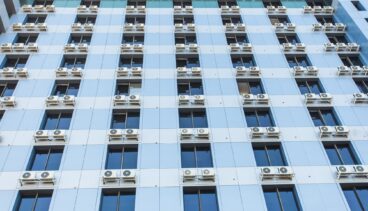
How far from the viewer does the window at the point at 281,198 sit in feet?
70.5

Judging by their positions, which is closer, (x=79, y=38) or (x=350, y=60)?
(x=350, y=60)

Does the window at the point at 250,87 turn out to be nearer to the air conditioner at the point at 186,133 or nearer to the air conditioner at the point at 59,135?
the air conditioner at the point at 186,133

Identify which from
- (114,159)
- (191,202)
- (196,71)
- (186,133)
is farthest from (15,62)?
(191,202)

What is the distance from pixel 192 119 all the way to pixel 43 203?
977cm

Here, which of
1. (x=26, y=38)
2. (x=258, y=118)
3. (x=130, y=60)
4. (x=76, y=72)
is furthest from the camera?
(x=26, y=38)

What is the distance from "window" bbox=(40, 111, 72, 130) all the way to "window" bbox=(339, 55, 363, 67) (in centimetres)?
1952

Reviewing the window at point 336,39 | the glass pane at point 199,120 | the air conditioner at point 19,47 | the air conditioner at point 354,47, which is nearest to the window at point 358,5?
the window at point 336,39

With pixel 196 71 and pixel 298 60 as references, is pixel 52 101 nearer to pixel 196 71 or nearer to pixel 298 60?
pixel 196 71

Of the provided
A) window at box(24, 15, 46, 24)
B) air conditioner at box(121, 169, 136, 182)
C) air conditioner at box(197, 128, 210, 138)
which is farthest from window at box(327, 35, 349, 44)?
window at box(24, 15, 46, 24)

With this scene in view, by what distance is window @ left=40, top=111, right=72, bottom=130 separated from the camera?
25266 millimetres

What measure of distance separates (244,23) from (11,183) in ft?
68.2

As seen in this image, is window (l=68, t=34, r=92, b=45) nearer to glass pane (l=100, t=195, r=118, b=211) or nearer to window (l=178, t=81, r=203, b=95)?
window (l=178, t=81, r=203, b=95)

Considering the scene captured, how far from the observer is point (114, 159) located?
2366cm

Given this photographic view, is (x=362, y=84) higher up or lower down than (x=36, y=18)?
lower down
